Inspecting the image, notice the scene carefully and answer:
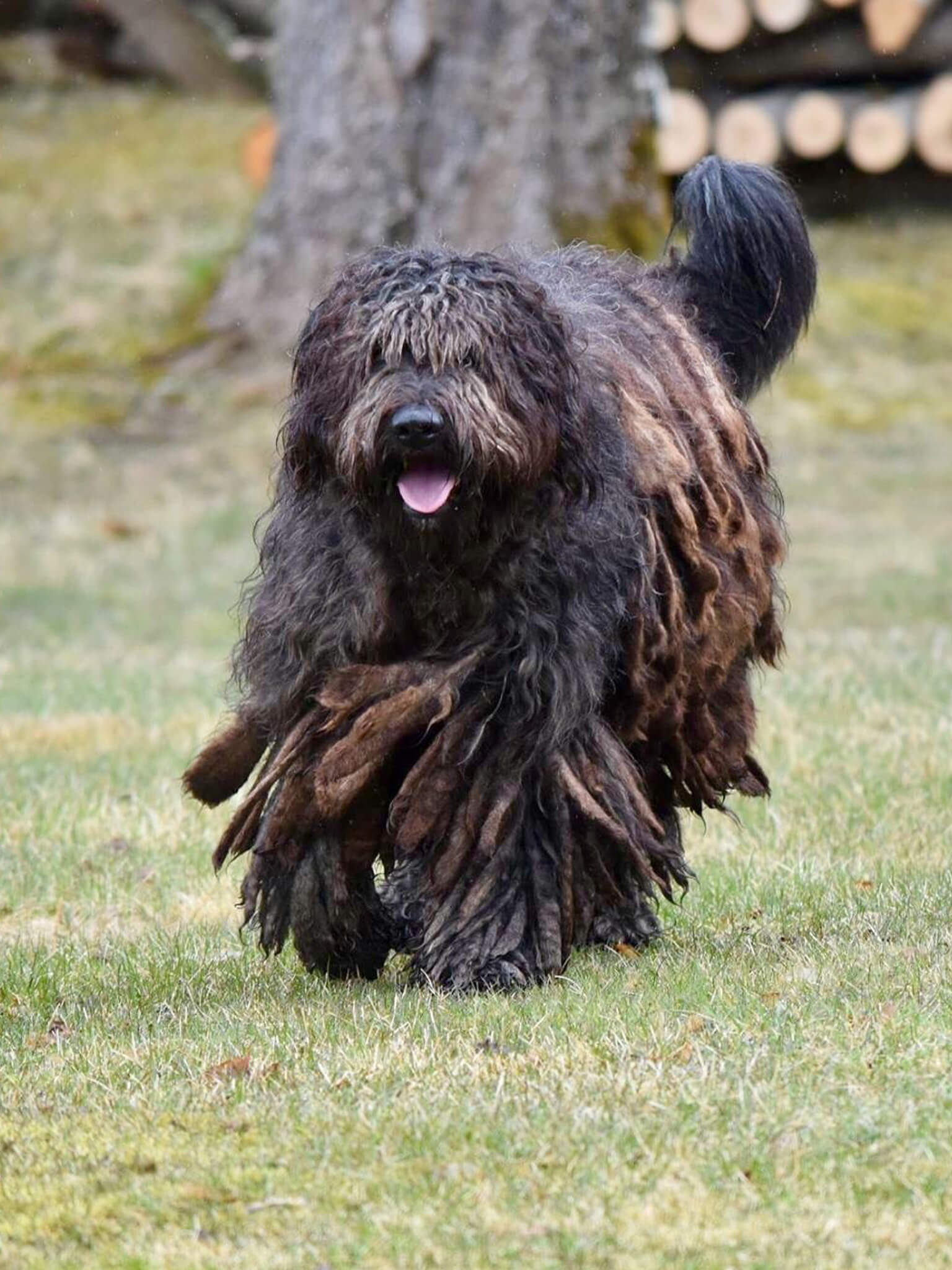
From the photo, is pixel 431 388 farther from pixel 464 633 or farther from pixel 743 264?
pixel 743 264

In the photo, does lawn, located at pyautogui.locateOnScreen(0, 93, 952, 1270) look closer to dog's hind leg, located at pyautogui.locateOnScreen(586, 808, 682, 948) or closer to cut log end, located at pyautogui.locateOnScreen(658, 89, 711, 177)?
dog's hind leg, located at pyautogui.locateOnScreen(586, 808, 682, 948)

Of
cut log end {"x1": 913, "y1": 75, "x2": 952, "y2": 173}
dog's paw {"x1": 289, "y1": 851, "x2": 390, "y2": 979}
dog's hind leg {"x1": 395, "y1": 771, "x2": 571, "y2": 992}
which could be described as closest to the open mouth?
dog's hind leg {"x1": 395, "y1": 771, "x2": 571, "y2": 992}

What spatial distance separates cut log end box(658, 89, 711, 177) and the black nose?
1608cm

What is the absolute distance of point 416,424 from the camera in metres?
5.18

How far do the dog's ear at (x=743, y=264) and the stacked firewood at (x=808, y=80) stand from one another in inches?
537

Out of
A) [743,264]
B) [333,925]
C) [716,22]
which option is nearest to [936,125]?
[716,22]

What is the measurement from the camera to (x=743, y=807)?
8164 millimetres

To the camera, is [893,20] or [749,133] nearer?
[893,20]

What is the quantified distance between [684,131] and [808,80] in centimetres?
124

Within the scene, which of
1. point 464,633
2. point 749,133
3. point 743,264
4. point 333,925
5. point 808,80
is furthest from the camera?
point 808,80

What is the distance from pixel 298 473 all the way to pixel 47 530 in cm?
993

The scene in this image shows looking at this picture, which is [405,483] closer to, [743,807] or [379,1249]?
[379,1249]

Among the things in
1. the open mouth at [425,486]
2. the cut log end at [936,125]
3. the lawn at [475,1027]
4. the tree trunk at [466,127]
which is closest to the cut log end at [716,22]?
the cut log end at [936,125]

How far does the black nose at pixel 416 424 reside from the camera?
5.18 meters
